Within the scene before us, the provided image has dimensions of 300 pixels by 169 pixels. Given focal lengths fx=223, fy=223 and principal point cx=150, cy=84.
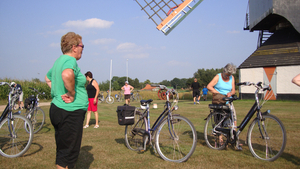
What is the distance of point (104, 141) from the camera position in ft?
17.8

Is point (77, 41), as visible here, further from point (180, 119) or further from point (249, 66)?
point (249, 66)

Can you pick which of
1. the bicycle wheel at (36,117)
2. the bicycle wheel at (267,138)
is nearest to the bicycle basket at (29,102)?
the bicycle wheel at (36,117)

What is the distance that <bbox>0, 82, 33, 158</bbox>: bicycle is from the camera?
4227 mm

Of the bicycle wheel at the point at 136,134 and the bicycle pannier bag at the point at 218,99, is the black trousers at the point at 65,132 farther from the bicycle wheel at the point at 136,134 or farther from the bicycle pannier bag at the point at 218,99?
the bicycle pannier bag at the point at 218,99

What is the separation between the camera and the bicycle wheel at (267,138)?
139 inches

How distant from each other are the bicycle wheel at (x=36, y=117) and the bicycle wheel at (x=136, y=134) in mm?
3336

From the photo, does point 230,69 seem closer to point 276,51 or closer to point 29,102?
point 29,102

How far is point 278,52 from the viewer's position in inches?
778

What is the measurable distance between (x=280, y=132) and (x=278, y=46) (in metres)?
19.5

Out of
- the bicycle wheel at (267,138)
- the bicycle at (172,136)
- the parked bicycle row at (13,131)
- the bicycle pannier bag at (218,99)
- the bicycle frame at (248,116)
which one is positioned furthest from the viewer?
the bicycle pannier bag at (218,99)

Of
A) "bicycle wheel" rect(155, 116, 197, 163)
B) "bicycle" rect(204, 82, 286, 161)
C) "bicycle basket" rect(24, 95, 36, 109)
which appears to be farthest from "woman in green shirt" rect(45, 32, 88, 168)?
"bicycle basket" rect(24, 95, 36, 109)

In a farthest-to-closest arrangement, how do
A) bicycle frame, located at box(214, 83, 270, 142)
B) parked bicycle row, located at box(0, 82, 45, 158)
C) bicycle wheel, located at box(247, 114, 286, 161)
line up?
1. parked bicycle row, located at box(0, 82, 45, 158)
2. bicycle frame, located at box(214, 83, 270, 142)
3. bicycle wheel, located at box(247, 114, 286, 161)

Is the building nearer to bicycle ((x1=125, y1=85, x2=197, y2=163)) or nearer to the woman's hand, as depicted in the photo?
bicycle ((x1=125, y1=85, x2=197, y2=163))

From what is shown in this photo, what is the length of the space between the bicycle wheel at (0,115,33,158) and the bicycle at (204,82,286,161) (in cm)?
361
